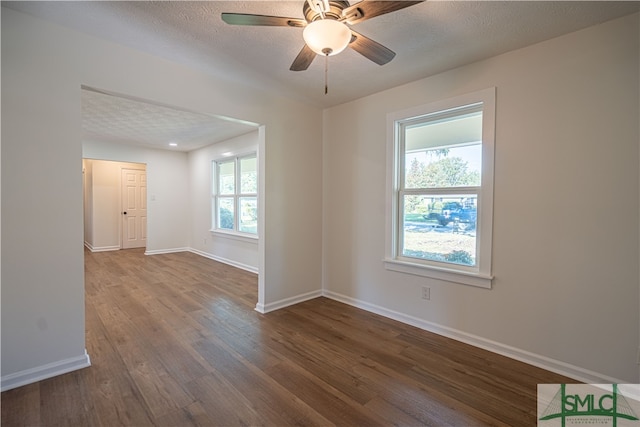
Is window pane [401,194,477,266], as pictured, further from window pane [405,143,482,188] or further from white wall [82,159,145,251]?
white wall [82,159,145,251]

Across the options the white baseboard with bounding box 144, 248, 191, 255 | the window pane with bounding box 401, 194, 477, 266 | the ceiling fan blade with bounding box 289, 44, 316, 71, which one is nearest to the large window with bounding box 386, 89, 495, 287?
the window pane with bounding box 401, 194, 477, 266

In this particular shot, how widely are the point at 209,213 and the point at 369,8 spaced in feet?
18.4

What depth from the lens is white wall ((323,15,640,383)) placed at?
76.1 inches

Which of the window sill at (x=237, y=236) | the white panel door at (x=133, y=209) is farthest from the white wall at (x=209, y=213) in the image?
the white panel door at (x=133, y=209)

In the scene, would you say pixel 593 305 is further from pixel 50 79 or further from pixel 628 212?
pixel 50 79

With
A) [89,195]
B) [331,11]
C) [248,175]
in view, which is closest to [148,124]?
[248,175]

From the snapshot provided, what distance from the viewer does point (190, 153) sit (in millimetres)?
6910

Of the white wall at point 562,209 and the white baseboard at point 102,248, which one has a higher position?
the white wall at point 562,209

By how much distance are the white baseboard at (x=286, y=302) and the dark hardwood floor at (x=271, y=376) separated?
10 cm

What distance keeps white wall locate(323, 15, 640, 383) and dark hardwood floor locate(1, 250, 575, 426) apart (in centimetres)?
31

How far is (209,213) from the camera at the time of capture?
6.30 meters

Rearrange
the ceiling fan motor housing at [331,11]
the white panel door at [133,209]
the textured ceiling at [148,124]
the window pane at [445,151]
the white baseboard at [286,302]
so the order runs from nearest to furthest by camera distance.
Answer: the ceiling fan motor housing at [331,11], the window pane at [445,151], the white baseboard at [286,302], the textured ceiling at [148,124], the white panel door at [133,209]

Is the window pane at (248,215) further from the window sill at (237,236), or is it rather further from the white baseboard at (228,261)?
the white baseboard at (228,261)

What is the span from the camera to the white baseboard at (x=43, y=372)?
190cm
